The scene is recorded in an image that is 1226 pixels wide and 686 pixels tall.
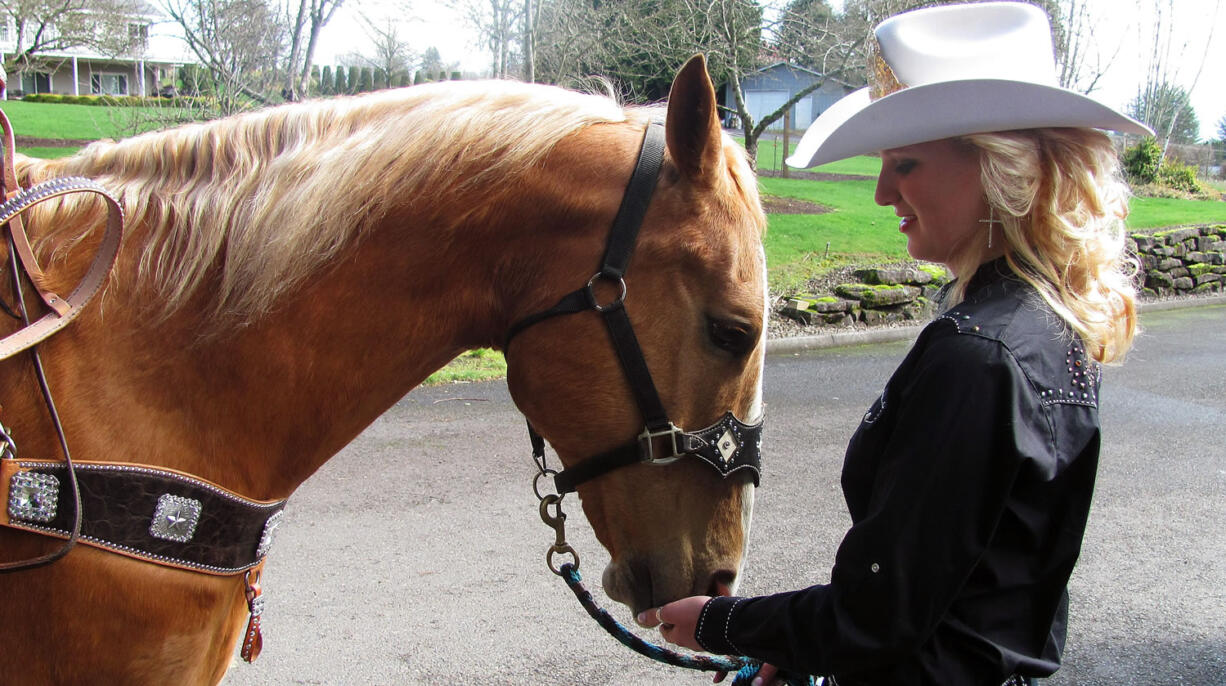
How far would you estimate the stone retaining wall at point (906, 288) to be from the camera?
9.34 meters

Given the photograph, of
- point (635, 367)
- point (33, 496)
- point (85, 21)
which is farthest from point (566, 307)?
point (85, 21)

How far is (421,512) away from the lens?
438 cm

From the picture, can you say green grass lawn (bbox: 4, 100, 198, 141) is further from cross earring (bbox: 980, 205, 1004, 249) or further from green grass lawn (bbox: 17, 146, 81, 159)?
cross earring (bbox: 980, 205, 1004, 249)

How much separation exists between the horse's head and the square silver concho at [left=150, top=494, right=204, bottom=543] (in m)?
0.60

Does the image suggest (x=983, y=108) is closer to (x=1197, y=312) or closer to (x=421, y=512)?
(x=421, y=512)

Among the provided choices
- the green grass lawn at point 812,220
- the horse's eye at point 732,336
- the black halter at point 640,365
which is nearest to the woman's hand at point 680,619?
the black halter at point 640,365

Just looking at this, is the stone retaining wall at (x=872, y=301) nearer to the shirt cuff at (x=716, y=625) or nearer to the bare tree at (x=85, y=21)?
the shirt cuff at (x=716, y=625)

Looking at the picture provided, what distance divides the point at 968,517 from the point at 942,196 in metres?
0.55

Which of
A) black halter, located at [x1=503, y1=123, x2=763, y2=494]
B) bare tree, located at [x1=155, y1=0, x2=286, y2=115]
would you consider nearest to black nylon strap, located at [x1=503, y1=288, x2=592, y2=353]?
black halter, located at [x1=503, y1=123, x2=763, y2=494]

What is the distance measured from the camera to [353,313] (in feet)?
5.02

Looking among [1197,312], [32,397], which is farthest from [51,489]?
[1197,312]

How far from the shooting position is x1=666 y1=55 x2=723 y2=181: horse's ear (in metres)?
1.46

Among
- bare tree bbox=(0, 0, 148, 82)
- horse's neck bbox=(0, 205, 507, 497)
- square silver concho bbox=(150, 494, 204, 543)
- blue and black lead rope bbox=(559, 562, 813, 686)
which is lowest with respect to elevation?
blue and black lead rope bbox=(559, 562, 813, 686)

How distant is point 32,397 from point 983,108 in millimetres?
1597
